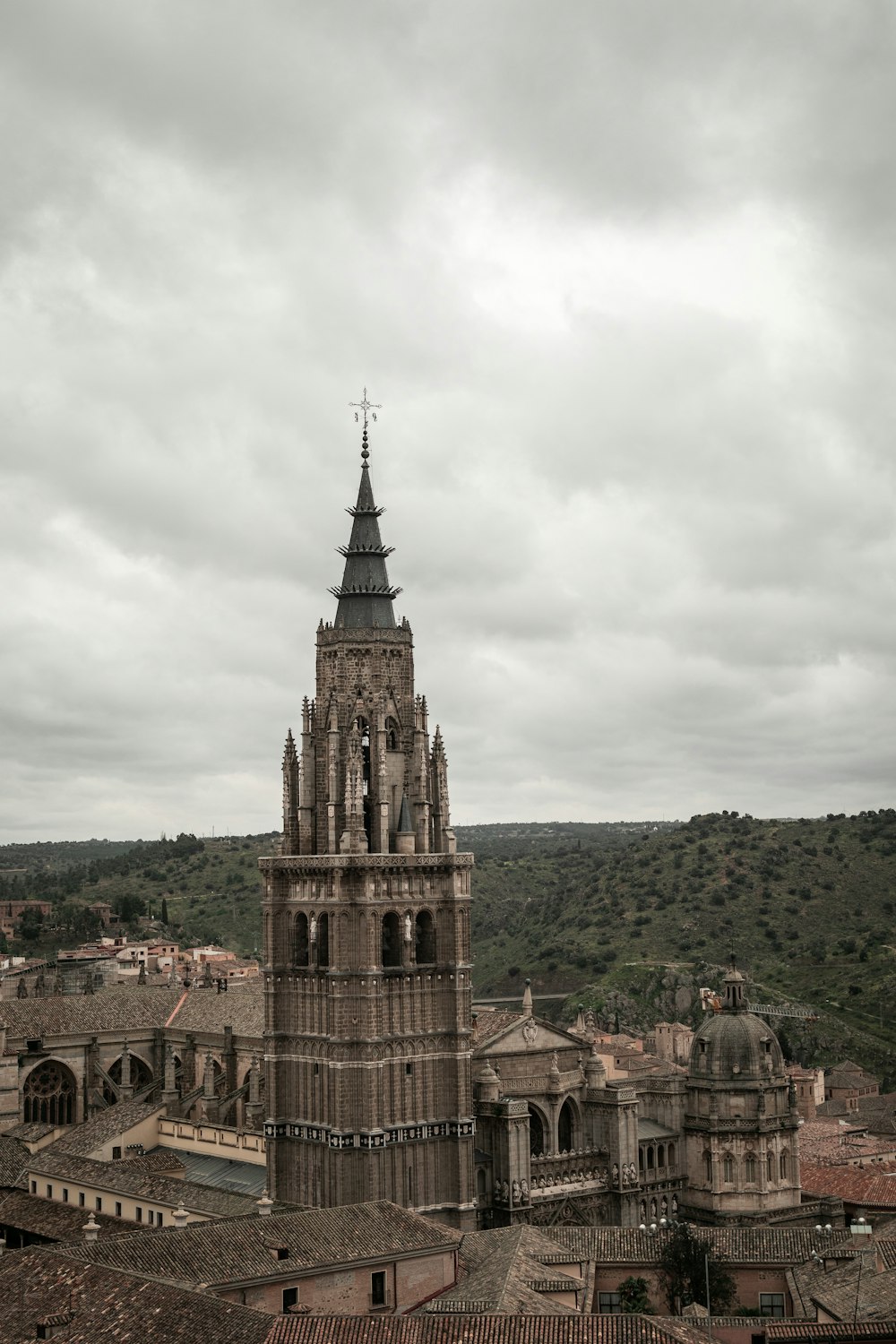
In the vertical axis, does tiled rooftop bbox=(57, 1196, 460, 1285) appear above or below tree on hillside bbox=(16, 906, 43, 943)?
below

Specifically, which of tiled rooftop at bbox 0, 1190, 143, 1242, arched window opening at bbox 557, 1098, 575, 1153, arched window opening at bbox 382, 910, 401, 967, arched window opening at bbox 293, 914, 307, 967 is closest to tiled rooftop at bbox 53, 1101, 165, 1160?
tiled rooftop at bbox 0, 1190, 143, 1242

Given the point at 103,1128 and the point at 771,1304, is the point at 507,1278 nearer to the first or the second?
the point at 771,1304

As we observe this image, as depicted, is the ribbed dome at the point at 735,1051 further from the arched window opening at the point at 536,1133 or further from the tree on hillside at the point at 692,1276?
the tree on hillside at the point at 692,1276

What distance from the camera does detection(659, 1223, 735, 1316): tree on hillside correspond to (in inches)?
1873

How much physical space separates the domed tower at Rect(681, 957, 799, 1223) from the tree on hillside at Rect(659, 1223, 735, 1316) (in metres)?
12.3

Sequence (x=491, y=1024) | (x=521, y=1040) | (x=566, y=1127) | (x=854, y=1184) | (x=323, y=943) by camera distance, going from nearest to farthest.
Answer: (x=323, y=943) → (x=521, y=1040) → (x=566, y=1127) → (x=491, y=1024) → (x=854, y=1184)

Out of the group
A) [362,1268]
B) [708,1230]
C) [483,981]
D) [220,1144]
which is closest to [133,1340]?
[362,1268]

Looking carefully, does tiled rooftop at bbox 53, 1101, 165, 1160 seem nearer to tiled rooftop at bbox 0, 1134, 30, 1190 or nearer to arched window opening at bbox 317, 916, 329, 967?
tiled rooftop at bbox 0, 1134, 30, 1190

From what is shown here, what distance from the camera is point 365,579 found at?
6062cm

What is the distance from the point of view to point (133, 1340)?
35.6 meters

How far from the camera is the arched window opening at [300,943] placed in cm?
5812

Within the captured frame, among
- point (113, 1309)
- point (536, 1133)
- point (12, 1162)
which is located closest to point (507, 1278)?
point (113, 1309)

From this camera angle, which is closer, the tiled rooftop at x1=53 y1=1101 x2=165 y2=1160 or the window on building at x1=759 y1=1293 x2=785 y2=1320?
the window on building at x1=759 y1=1293 x2=785 y2=1320

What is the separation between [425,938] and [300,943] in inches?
173
